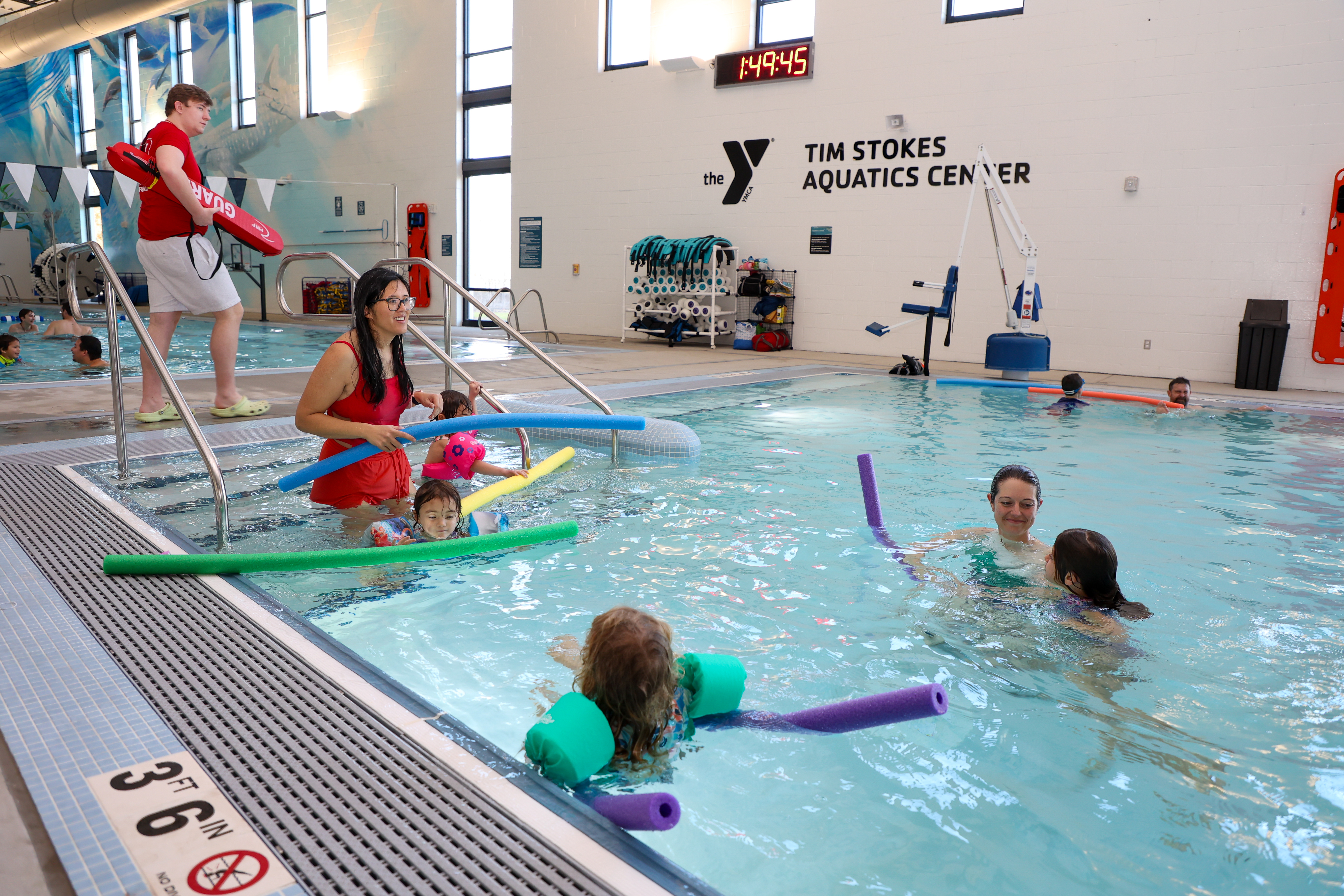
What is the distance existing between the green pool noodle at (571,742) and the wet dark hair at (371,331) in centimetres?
182

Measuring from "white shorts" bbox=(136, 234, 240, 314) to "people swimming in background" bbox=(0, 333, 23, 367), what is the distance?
172 inches

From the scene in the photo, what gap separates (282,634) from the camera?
7.09ft

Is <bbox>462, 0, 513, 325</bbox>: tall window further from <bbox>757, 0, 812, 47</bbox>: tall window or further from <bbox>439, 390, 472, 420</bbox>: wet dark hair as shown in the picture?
<bbox>439, 390, 472, 420</bbox>: wet dark hair

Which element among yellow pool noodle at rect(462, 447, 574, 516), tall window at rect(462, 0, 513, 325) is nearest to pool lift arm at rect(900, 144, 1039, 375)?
yellow pool noodle at rect(462, 447, 574, 516)

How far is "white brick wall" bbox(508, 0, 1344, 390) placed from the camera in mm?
8414

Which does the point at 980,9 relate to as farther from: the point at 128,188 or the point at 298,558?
the point at 128,188

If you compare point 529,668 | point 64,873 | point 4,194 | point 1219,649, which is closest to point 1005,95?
point 1219,649

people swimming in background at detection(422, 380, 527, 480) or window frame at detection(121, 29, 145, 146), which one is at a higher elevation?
window frame at detection(121, 29, 145, 146)

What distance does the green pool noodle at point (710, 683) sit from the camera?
6.30 ft

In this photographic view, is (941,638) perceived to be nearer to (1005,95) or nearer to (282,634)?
(282,634)

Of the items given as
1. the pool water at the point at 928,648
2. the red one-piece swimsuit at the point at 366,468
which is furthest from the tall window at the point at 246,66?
the red one-piece swimsuit at the point at 366,468

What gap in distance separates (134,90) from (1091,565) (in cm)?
2437

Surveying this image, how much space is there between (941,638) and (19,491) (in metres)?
3.34

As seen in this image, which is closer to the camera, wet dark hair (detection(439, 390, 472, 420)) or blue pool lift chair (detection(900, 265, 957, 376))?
wet dark hair (detection(439, 390, 472, 420))
